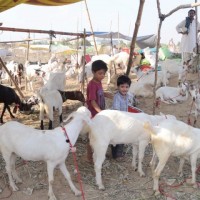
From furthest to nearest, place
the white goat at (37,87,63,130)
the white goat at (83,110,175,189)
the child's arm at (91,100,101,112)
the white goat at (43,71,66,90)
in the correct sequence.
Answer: the white goat at (43,71,66,90) → the white goat at (37,87,63,130) → the child's arm at (91,100,101,112) → the white goat at (83,110,175,189)

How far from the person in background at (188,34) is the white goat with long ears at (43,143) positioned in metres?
6.63

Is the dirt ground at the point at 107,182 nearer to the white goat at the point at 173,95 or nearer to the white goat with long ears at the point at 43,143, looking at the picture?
the white goat with long ears at the point at 43,143

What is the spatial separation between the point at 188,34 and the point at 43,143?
737cm

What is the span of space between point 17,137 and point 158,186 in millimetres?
2039

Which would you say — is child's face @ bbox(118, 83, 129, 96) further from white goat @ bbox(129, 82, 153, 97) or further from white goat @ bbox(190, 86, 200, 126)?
white goat @ bbox(129, 82, 153, 97)

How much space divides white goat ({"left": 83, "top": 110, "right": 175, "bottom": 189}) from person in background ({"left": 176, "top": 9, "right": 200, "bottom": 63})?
594cm

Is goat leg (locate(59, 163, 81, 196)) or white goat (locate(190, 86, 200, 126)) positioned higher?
white goat (locate(190, 86, 200, 126))

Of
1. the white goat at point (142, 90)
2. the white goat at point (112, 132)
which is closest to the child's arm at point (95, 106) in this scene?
the white goat at point (112, 132)

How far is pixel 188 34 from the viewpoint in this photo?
9.70m

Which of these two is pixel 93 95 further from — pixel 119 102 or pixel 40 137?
pixel 40 137

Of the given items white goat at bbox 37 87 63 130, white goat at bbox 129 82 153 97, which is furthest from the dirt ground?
white goat at bbox 129 82 153 97

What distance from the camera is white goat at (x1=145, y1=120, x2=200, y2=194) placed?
13.2 feet

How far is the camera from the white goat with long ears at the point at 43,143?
381 centimetres

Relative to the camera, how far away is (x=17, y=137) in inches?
153
